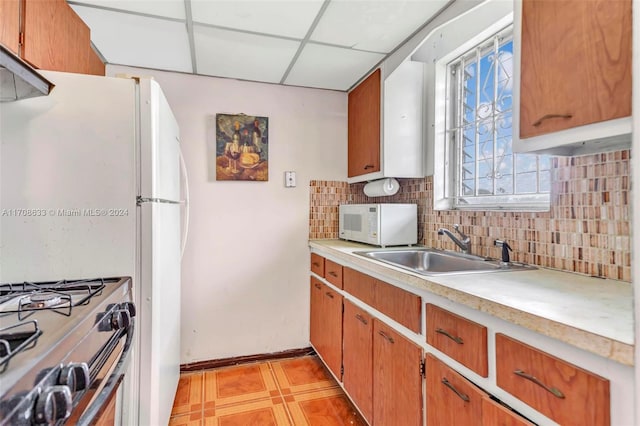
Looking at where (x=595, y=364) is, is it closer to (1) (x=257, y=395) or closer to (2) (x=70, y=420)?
(2) (x=70, y=420)

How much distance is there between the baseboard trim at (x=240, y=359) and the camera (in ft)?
7.77

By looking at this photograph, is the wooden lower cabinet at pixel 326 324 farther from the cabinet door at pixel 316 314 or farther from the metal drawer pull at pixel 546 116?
the metal drawer pull at pixel 546 116

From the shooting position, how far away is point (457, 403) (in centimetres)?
100

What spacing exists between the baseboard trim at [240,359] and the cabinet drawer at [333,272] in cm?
80

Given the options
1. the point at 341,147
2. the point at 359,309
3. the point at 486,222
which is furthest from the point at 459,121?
the point at 359,309

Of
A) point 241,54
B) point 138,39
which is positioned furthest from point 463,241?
point 138,39

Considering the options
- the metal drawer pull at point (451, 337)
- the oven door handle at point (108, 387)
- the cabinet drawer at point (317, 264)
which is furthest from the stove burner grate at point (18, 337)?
the cabinet drawer at point (317, 264)

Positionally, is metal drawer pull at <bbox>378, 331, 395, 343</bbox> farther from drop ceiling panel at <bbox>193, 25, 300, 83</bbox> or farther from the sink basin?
drop ceiling panel at <bbox>193, 25, 300, 83</bbox>

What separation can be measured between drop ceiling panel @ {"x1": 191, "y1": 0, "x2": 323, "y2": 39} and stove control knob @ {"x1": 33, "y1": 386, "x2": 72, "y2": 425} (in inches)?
66.5

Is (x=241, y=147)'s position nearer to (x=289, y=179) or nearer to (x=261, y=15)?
(x=289, y=179)

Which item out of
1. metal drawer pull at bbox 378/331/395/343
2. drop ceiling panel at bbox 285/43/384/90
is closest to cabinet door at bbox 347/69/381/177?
drop ceiling panel at bbox 285/43/384/90

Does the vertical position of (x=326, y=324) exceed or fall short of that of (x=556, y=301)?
it falls short

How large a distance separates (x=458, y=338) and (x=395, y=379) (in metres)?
0.48

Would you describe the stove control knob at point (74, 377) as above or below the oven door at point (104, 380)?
above
